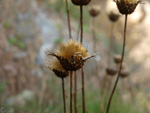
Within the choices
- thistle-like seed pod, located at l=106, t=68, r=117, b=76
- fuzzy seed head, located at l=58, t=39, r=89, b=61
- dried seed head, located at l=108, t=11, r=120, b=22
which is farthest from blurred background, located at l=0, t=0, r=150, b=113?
fuzzy seed head, located at l=58, t=39, r=89, b=61

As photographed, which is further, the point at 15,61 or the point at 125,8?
the point at 15,61

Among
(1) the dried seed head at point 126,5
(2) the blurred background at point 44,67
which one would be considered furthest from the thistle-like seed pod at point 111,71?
(1) the dried seed head at point 126,5

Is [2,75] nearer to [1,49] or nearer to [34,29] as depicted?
[1,49]

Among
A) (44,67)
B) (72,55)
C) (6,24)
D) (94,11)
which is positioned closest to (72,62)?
(72,55)

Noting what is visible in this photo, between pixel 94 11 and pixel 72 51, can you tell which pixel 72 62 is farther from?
pixel 94 11

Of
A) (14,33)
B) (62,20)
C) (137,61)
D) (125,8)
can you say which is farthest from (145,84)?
(125,8)

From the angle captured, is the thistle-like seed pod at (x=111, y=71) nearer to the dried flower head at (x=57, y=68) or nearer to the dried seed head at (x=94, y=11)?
the dried seed head at (x=94, y=11)
